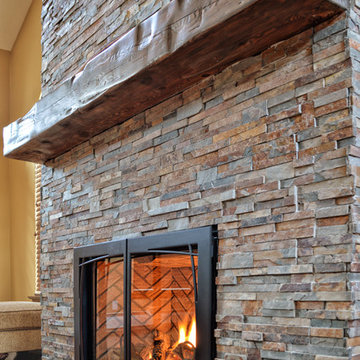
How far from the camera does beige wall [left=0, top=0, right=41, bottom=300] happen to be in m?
4.98

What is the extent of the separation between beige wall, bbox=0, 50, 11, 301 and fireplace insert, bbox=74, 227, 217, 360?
9.76 ft

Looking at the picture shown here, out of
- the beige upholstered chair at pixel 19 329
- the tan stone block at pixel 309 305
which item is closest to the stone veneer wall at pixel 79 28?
the tan stone block at pixel 309 305

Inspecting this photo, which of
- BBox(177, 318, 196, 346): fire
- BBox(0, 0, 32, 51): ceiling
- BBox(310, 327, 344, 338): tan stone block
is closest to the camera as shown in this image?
BBox(310, 327, 344, 338): tan stone block

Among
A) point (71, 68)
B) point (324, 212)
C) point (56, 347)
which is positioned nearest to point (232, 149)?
point (324, 212)

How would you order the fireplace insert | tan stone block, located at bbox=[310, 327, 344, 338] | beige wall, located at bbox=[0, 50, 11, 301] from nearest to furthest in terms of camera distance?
tan stone block, located at bbox=[310, 327, 344, 338] < the fireplace insert < beige wall, located at bbox=[0, 50, 11, 301]

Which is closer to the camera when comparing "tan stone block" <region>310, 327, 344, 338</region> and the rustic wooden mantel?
"tan stone block" <region>310, 327, 344, 338</region>

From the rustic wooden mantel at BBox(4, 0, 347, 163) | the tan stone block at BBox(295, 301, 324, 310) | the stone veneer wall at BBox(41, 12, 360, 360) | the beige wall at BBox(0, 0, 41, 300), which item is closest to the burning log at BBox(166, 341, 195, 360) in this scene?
the stone veneer wall at BBox(41, 12, 360, 360)

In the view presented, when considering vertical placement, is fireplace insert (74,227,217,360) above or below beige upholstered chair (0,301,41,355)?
above

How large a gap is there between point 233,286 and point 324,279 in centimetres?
38

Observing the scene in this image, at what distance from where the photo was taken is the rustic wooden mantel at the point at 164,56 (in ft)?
5.25

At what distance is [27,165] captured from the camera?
16.9 ft

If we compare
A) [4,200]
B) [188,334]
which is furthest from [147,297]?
[4,200]

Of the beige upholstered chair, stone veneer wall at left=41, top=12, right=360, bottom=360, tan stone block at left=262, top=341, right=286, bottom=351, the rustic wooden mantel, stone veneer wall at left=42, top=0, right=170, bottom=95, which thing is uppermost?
stone veneer wall at left=42, top=0, right=170, bottom=95

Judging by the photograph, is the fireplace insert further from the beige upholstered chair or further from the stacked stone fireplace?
the beige upholstered chair
